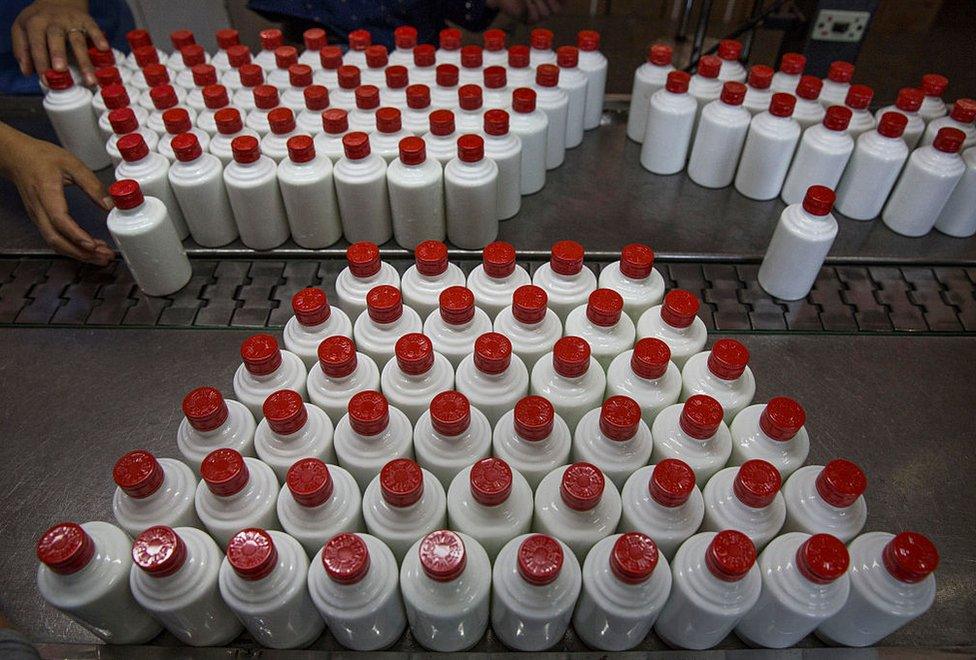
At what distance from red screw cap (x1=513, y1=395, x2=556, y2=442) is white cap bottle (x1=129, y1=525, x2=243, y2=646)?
41 cm

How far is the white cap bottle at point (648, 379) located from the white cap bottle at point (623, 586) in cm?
24

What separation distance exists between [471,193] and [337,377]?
21.7 inches

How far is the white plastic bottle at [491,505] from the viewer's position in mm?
741

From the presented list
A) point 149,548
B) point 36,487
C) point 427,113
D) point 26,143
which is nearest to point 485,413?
point 149,548

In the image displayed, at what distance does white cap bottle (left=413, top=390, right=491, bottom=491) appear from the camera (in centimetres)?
81

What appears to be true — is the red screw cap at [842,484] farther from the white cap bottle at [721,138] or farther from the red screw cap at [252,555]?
the white cap bottle at [721,138]

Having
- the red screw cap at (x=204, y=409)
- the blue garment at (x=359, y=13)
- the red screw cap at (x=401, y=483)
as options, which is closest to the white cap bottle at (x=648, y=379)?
the red screw cap at (x=401, y=483)

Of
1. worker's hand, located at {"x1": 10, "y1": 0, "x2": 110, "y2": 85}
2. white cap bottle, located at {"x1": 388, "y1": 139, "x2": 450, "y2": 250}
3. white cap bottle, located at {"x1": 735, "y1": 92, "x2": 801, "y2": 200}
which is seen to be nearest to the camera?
white cap bottle, located at {"x1": 388, "y1": 139, "x2": 450, "y2": 250}

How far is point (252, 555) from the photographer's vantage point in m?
0.68

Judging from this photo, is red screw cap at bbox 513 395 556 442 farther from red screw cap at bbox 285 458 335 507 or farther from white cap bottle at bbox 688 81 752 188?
white cap bottle at bbox 688 81 752 188

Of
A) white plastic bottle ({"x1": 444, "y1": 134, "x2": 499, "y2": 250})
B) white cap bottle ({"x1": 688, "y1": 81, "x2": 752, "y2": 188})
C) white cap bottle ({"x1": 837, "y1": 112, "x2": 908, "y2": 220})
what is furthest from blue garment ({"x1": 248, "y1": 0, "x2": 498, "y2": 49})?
white cap bottle ({"x1": 837, "y1": 112, "x2": 908, "y2": 220})

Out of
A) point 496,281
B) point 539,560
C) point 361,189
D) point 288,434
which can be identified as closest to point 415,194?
point 361,189

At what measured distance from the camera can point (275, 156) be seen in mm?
1340

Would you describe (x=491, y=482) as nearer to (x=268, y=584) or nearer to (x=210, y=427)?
(x=268, y=584)
